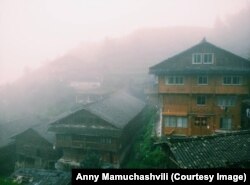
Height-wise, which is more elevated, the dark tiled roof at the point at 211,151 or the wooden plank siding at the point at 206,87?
the wooden plank siding at the point at 206,87

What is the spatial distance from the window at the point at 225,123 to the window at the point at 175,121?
4.15m

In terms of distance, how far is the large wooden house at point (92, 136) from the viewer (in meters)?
37.8

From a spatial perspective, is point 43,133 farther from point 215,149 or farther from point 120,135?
point 215,149

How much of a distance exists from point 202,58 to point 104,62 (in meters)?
51.9

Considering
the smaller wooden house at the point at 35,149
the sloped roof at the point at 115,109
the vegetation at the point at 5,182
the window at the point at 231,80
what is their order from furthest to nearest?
the smaller wooden house at the point at 35,149 < the sloped roof at the point at 115,109 < the vegetation at the point at 5,182 < the window at the point at 231,80

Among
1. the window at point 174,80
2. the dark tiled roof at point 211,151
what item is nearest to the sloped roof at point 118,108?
the window at point 174,80

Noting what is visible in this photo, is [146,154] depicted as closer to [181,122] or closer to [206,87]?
[181,122]

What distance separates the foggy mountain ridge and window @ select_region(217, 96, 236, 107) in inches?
1357

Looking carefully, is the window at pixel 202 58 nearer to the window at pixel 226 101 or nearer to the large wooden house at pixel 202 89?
the large wooden house at pixel 202 89

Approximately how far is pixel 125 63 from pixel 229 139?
215 ft

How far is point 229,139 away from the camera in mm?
20266

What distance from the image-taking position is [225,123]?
116ft

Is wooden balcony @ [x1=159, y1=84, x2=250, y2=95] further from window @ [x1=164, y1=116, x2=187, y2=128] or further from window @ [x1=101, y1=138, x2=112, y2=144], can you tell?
window @ [x1=101, y1=138, x2=112, y2=144]

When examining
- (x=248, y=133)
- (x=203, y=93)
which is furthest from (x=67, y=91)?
(x=248, y=133)
